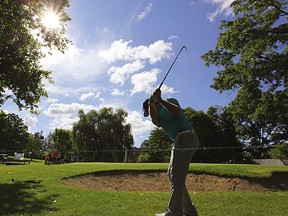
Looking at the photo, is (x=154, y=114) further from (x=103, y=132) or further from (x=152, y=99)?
(x=103, y=132)

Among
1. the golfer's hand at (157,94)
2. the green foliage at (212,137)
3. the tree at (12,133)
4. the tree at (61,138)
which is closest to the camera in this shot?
the golfer's hand at (157,94)

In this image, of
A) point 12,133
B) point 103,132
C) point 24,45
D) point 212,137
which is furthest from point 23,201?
point 12,133

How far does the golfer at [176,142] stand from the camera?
5.04m

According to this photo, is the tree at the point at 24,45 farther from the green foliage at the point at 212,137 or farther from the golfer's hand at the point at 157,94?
the green foliage at the point at 212,137

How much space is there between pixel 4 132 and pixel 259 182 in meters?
64.5

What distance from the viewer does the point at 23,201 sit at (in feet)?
26.0

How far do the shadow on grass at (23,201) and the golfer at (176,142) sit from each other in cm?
321

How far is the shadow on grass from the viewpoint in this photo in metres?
6.83

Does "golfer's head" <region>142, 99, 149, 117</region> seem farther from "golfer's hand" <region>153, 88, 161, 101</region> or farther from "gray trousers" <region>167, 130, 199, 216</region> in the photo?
"gray trousers" <region>167, 130, 199, 216</region>

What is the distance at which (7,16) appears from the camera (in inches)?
650

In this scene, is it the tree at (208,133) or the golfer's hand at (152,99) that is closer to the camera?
the golfer's hand at (152,99)

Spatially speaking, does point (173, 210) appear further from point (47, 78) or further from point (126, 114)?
point (126, 114)

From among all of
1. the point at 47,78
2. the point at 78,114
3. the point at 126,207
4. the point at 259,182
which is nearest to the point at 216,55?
the point at 259,182

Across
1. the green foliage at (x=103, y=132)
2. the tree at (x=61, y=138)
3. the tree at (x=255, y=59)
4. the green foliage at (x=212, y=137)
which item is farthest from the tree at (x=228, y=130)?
the tree at (x=255, y=59)
